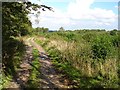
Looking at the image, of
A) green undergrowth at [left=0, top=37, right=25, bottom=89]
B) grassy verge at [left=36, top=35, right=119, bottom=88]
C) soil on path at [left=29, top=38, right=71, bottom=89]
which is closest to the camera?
grassy verge at [left=36, top=35, right=119, bottom=88]

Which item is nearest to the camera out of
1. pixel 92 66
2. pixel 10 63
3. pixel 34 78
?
pixel 34 78

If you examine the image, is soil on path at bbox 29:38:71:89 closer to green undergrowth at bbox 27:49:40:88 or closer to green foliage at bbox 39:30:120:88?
green undergrowth at bbox 27:49:40:88

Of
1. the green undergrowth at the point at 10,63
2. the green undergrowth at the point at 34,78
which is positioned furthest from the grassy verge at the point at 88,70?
the green undergrowth at the point at 10,63

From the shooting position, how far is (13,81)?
12648mm

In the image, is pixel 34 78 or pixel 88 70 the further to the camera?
pixel 88 70

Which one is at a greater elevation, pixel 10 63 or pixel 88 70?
pixel 10 63

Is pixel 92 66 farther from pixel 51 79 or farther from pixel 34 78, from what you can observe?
pixel 34 78

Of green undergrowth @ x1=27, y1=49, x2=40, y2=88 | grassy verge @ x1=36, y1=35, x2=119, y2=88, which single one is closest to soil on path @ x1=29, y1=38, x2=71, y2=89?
green undergrowth @ x1=27, y1=49, x2=40, y2=88

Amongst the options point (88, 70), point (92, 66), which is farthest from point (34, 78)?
point (92, 66)

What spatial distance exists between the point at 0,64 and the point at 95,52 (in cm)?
578

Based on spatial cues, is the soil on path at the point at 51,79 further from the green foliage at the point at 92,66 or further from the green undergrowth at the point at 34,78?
the green foliage at the point at 92,66

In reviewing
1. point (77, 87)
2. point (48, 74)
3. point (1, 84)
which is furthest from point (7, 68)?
point (77, 87)

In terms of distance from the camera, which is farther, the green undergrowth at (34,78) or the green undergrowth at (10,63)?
the green undergrowth at (10,63)

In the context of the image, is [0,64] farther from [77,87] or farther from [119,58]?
[119,58]
